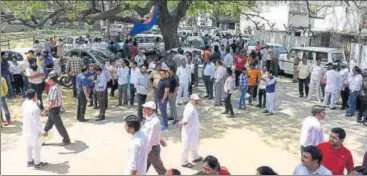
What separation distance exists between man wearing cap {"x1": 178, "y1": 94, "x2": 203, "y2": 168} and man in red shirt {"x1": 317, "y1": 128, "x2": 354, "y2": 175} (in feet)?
8.41

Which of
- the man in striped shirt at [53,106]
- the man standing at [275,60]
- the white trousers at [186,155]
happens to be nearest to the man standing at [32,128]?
the man in striped shirt at [53,106]

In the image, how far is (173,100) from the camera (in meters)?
10.0

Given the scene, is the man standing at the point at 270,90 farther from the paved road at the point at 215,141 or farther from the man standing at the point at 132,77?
the man standing at the point at 132,77

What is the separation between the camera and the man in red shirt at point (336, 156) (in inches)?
201

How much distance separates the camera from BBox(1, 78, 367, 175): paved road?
7300 mm

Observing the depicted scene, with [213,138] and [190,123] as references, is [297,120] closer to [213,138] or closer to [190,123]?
[213,138]

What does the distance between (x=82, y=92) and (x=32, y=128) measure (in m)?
3.67

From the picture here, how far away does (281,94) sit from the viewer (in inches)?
580

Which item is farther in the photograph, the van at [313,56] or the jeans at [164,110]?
the van at [313,56]

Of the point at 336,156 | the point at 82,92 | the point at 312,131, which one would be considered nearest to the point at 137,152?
the point at 336,156

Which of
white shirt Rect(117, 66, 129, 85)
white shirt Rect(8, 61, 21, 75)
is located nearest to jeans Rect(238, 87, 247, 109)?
white shirt Rect(117, 66, 129, 85)

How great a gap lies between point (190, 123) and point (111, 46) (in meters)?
13.0

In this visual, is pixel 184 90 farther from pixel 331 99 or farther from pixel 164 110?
pixel 331 99

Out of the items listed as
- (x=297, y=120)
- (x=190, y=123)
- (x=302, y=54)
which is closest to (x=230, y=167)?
(x=190, y=123)
